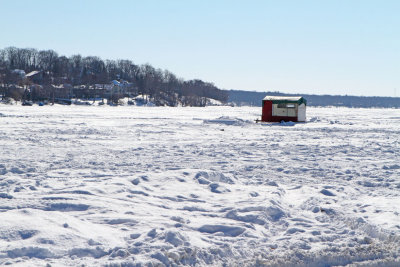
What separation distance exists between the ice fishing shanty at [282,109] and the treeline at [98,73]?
246ft

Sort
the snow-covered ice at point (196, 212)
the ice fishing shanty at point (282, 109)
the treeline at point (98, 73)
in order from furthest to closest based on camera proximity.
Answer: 1. the treeline at point (98, 73)
2. the ice fishing shanty at point (282, 109)
3. the snow-covered ice at point (196, 212)

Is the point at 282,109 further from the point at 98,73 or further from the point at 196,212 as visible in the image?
the point at 98,73

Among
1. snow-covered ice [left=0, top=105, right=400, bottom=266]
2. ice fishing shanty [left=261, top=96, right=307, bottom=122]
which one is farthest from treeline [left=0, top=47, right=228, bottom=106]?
snow-covered ice [left=0, top=105, right=400, bottom=266]

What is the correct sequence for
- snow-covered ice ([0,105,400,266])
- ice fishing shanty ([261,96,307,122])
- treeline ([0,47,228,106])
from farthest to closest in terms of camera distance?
1. treeline ([0,47,228,106])
2. ice fishing shanty ([261,96,307,122])
3. snow-covered ice ([0,105,400,266])

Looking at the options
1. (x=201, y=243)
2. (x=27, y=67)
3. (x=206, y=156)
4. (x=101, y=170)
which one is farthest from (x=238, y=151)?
(x=27, y=67)

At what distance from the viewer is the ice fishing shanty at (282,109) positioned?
88.2ft

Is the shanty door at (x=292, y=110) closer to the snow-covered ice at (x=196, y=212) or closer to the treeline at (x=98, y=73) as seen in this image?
the snow-covered ice at (x=196, y=212)

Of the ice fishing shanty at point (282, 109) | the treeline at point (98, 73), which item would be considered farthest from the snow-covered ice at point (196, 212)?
the treeline at point (98, 73)

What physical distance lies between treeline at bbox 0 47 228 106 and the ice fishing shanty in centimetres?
7495

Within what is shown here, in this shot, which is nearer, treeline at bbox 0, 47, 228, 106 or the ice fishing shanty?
the ice fishing shanty

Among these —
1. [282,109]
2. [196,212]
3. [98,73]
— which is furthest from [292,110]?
[98,73]

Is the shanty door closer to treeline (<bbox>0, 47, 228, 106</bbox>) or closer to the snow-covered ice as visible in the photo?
the snow-covered ice

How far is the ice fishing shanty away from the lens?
26883 mm

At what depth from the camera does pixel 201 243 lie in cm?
386
